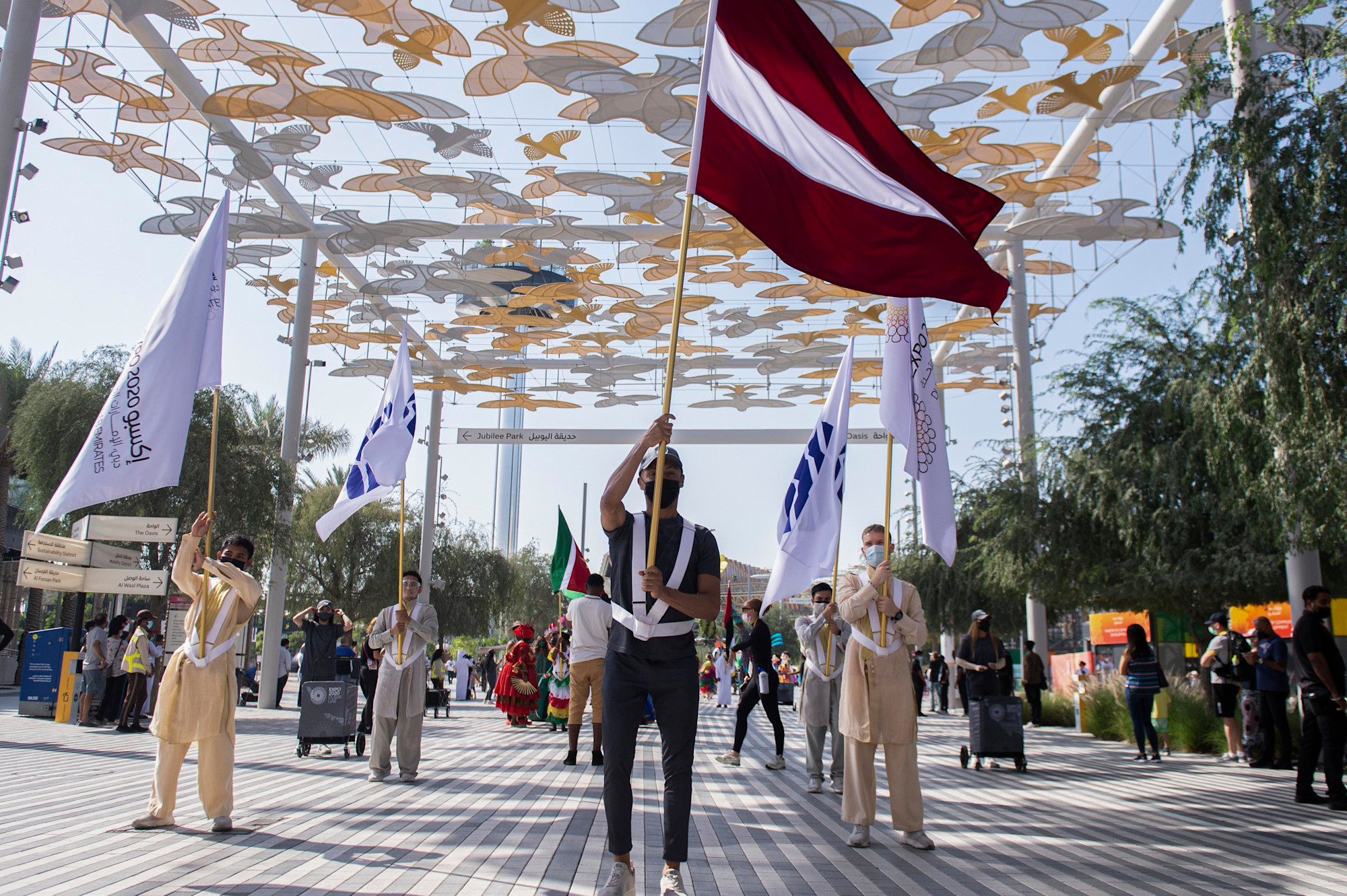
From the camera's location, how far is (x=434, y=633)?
966 centimetres

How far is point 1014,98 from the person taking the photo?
14977 millimetres

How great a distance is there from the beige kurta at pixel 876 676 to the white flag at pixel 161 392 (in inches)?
167

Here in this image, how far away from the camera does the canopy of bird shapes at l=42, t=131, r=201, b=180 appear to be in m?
15.3

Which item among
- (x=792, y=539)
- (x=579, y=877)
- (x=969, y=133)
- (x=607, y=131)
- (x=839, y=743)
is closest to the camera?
(x=579, y=877)

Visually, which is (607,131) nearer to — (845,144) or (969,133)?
(969,133)

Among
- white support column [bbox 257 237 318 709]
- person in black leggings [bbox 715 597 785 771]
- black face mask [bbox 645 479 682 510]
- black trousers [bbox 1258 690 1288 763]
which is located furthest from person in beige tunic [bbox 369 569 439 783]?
white support column [bbox 257 237 318 709]

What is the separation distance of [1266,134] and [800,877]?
7.22 m

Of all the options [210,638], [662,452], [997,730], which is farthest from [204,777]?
[997,730]

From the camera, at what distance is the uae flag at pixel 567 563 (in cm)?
1661

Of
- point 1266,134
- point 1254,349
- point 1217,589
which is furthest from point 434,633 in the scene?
point 1217,589

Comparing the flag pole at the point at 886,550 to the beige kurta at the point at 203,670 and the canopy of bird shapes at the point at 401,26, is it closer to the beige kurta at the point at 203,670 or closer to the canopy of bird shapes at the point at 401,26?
the beige kurta at the point at 203,670

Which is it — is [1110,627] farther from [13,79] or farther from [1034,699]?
[13,79]

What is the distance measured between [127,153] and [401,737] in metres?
11.3

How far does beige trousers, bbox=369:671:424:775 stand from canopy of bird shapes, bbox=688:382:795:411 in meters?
21.4
